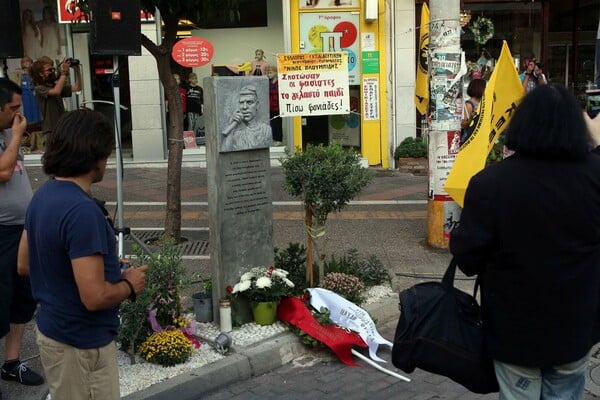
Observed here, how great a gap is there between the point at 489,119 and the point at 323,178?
5.77 ft

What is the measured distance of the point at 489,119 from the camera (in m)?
5.93

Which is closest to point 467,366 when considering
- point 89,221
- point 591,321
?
point 591,321

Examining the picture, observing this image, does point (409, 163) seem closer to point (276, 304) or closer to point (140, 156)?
point (140, 156)

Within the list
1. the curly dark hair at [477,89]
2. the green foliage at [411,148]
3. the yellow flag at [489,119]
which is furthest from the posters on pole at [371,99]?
the yellow flag at [489,119]

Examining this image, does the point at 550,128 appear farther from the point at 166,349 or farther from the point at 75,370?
the point at 166,349

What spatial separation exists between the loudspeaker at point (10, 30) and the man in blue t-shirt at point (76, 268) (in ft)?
11.9

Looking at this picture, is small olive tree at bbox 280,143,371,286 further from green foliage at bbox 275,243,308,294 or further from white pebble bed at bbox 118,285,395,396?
white pebble bed at bbox 118,285,395,396

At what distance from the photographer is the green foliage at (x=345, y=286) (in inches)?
212

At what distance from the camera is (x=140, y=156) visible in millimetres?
13688

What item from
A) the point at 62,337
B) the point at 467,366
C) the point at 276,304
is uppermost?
the point at 62,337

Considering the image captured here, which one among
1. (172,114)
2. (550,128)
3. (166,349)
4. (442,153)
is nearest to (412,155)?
(442,153)

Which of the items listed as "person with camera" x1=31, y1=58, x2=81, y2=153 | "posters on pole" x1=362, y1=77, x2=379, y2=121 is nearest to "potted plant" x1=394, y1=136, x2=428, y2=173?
"posters on pole" x1=362, y1=77, x2=379, y2=121

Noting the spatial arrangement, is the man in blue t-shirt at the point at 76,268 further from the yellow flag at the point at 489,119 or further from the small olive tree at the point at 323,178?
the yellow flag at the point at 489,119

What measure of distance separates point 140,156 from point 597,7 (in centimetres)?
1046
